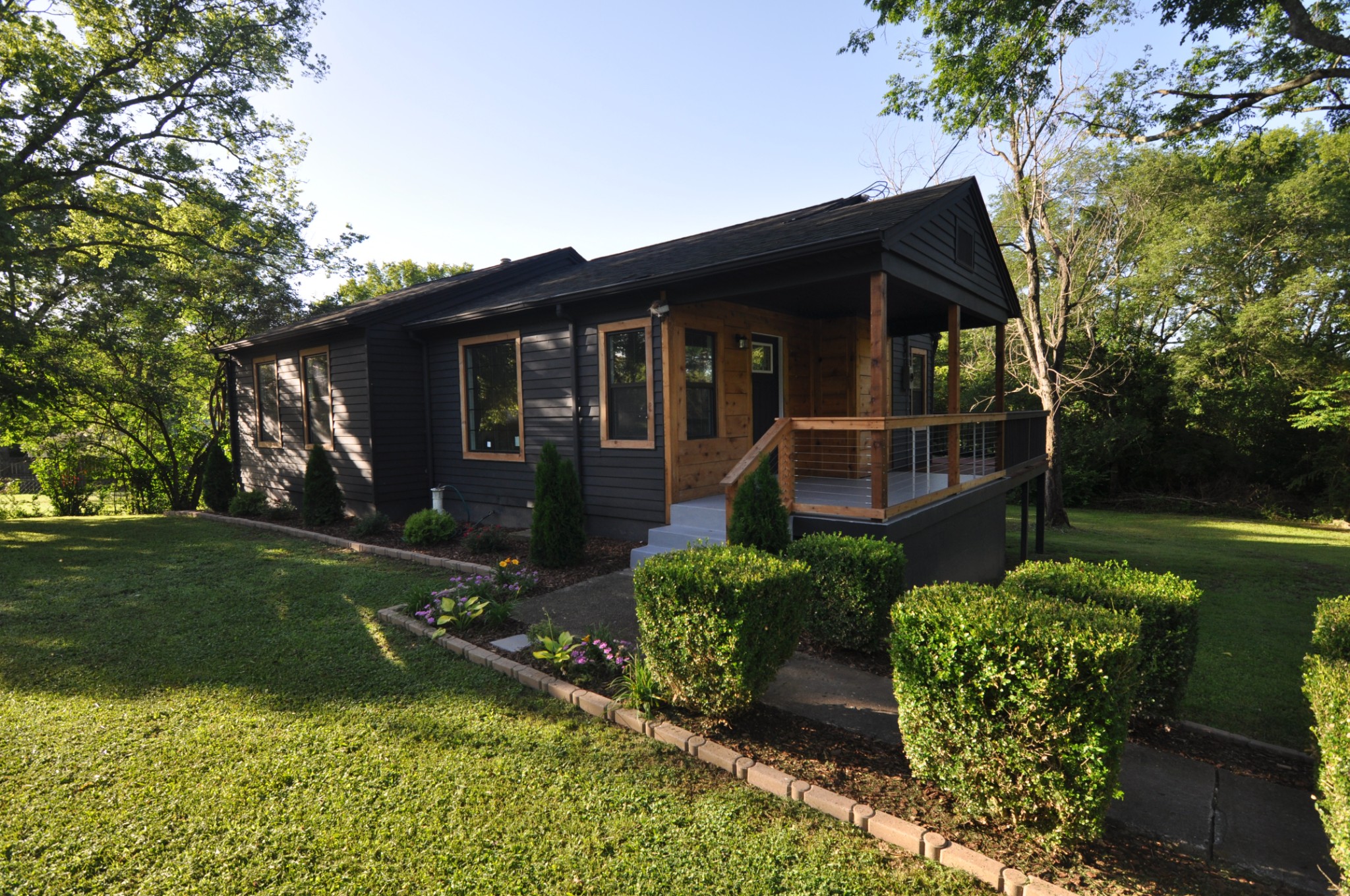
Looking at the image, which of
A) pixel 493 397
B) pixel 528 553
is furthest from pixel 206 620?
pixel 493 397

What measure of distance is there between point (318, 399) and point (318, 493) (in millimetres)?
2239

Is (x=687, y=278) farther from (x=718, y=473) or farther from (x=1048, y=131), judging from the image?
(x=1048, y=131)

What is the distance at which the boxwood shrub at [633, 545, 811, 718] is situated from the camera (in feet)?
10.7

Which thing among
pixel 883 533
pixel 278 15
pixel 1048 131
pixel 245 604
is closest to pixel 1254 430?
pixel 1048 131

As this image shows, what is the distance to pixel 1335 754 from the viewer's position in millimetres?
2156

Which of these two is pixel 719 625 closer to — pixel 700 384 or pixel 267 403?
pixel 700 384

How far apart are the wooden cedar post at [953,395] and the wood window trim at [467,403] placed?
5812 mm

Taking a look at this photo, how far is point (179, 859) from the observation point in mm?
2471

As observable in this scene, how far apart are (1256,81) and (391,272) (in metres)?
38.8

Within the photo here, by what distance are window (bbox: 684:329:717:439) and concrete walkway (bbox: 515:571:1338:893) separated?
401 centimetres

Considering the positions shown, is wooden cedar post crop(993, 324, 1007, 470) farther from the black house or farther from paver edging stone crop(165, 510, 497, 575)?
paver edging stone crop(165, 510, 497, 575)

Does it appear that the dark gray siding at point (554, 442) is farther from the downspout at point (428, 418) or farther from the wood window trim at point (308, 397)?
the wood window trim at point (308, 397)

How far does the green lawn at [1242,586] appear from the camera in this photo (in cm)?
438

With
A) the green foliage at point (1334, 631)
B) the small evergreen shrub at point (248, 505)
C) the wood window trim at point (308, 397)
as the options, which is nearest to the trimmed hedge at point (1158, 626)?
the green foliage at point (1334, 631)
